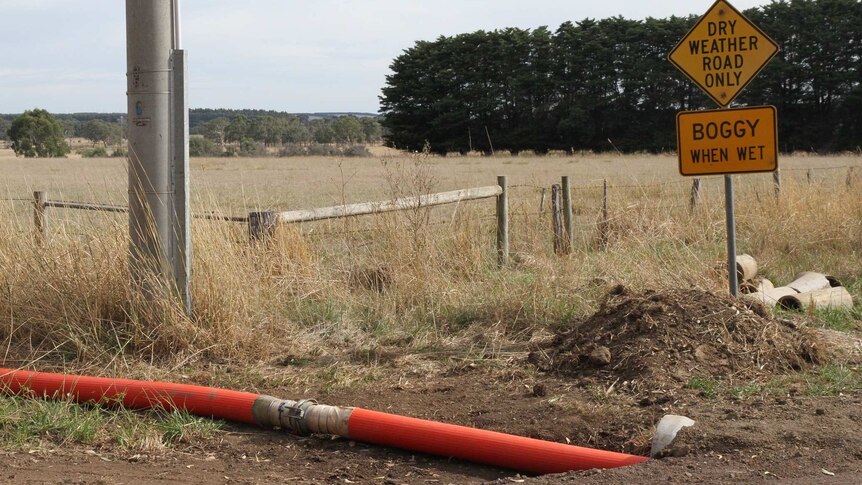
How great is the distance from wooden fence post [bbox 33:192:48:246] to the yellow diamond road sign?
5.42 m

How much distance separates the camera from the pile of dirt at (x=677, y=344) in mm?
5898

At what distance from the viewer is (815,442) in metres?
4.60

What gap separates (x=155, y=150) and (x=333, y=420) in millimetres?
2762

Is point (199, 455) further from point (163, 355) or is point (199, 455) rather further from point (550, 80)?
point (550, 80)

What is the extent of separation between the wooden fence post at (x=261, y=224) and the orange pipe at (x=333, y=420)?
3.14 m

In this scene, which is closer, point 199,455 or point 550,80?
point 199,455

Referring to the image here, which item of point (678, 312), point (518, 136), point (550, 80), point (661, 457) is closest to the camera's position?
point (661, 457)

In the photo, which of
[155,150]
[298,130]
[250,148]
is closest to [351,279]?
[155,150]

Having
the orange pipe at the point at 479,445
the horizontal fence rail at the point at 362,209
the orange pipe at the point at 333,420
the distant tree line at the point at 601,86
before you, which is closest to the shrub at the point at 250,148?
the distant tree line at the point at 601,86

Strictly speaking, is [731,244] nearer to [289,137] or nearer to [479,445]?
[479,445]

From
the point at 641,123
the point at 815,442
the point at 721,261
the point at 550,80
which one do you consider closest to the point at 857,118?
the point at 641,123

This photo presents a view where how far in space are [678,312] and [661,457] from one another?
203 centimetres

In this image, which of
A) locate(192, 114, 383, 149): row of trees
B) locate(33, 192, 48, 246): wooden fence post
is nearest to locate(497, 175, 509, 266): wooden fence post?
locate(33, 192, 48, 246): wooden fence post

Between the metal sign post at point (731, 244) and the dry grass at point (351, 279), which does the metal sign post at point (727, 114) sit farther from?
the dry grass at point (351, 279)
